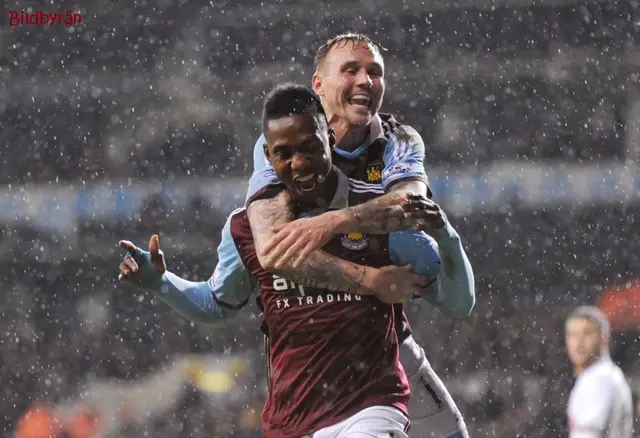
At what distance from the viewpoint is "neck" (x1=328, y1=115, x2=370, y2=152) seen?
3.55 meters

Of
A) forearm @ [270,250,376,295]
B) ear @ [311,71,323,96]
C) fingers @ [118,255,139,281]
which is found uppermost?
ear @ [311,71,323,96]

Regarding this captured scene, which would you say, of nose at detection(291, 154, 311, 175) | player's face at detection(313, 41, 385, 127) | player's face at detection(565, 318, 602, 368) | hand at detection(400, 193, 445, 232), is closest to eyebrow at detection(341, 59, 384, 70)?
player's face at detection(313, 41, 385, 127)

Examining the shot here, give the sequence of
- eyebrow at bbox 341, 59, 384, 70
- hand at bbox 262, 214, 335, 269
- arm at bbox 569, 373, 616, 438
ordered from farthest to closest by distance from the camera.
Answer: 1. arm at bbox 569, 373, 616, 438
2. eyebrow at bbox 341, 59, 384, 70
3. hand at bbox 262, 214, 335, 269

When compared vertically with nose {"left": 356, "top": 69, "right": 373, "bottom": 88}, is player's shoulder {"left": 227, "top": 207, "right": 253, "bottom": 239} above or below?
below

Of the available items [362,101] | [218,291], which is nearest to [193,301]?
[218,291]

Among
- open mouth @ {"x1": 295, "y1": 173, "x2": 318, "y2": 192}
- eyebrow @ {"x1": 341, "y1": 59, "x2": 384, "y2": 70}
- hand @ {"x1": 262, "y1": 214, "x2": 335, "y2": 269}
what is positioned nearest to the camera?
hand @ {"x1": 262, "y1": 214, "x2": 335, "y2": 269}

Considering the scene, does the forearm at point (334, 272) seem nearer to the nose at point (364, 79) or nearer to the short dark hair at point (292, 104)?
the short dark hair at point (292, 104)

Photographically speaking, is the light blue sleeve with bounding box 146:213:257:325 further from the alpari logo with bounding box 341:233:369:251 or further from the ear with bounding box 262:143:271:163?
the alpari logo with bounding box 341:233:369:251

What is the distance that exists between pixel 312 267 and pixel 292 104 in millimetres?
468

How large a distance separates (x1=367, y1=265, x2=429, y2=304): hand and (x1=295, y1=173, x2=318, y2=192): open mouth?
1.01 feet

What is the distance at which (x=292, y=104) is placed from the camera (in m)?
3.33

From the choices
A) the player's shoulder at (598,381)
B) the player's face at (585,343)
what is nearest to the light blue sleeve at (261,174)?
the player's shoulder at (598,381)

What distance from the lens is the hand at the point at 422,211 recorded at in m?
3.02

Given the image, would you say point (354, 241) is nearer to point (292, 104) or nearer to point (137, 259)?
point (292, 104)
